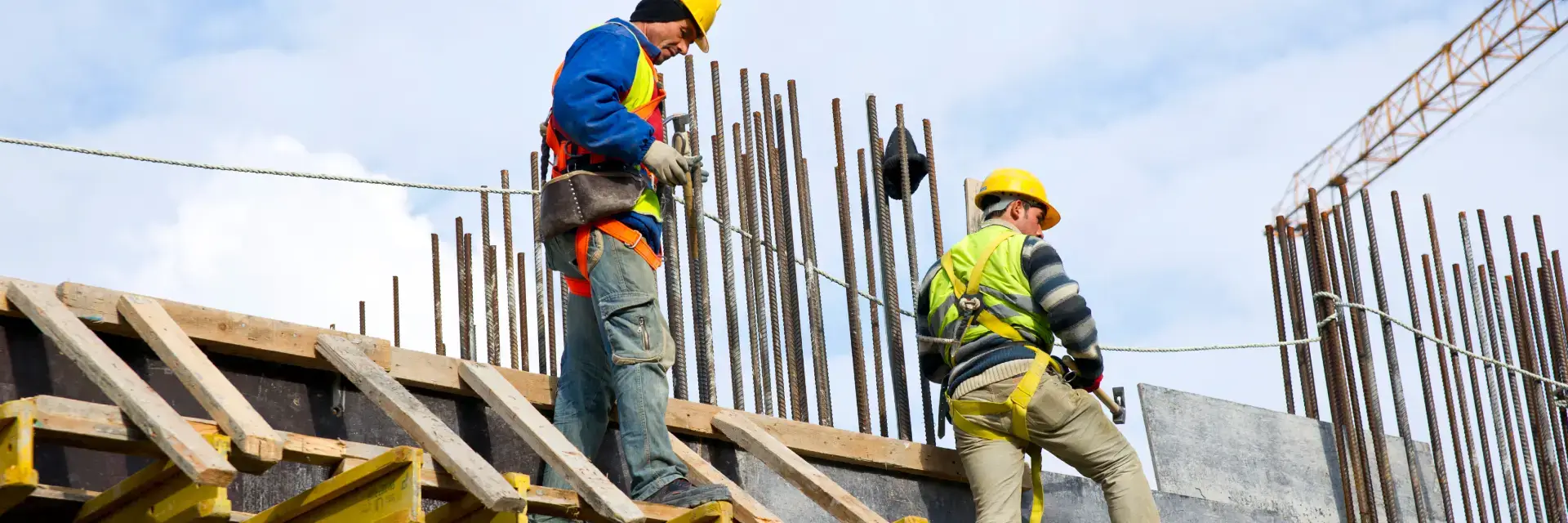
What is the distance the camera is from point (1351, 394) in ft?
34.0

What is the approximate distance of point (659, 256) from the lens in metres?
6.62

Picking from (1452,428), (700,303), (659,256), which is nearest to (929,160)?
(700,303)

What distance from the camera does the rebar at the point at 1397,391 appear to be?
10500mm

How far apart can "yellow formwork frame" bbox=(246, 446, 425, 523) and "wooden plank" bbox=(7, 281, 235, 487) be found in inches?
17.0

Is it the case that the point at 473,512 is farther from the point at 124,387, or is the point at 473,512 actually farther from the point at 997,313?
the point at 997,313

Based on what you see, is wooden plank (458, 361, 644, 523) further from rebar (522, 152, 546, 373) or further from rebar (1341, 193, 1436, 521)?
rebar (1341, 193, 1436, 521)

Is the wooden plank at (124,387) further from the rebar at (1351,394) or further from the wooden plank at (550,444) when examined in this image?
the rebar at (1351,394)

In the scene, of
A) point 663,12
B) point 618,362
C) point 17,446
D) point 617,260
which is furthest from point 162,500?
point 663,12

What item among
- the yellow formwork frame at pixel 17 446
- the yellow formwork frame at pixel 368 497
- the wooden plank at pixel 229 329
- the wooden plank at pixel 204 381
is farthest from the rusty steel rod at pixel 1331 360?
the yellow formwork frame at pixel 17 446

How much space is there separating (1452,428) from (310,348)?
7759mm

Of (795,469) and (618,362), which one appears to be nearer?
(618,362)

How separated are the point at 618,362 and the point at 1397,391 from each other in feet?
20.0

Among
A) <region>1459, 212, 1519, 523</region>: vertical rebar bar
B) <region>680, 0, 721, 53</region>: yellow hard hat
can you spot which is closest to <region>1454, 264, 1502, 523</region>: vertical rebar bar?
<region>1459, 212, 1519, 523</region>: vertical rebar bar

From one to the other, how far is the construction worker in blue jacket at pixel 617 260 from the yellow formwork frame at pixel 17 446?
83.4 inches
